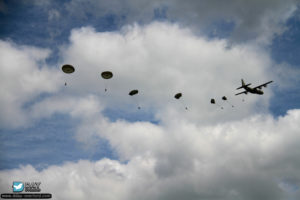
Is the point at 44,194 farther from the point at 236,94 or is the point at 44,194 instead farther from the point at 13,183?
the point at 236,94

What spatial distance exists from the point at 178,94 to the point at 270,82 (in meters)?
37.0

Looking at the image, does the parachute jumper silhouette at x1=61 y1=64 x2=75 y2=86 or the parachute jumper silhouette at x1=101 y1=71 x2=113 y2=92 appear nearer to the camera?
the parachute jumper silhouette at x1=61 y1=64 x2=75 y2=86

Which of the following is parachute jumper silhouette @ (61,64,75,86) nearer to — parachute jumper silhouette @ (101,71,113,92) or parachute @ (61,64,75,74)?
parachute @ (61,64,75,74)

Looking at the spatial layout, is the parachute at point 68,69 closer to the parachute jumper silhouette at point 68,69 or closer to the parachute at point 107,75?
the parachute jumper silhouette at point 68,69

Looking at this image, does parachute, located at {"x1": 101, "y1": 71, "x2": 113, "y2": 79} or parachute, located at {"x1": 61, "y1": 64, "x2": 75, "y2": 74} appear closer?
parachute, located at {"x1": 61, "y1": 64, "x2": 75, "y2": 74}


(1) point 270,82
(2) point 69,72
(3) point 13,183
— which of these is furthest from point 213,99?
(3) point 13,183

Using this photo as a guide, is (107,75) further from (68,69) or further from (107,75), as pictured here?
(68,69)

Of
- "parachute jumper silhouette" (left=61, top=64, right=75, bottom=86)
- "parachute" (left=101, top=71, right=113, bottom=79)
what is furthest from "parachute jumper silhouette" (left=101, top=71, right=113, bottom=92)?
"parachute jumper silhouette" (left=61, top=64, right=75, bottom=86)

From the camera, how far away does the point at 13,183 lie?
207 ft

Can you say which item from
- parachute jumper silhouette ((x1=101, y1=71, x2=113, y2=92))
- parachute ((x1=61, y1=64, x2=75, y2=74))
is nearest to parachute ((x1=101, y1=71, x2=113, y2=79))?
parachute jumper silhouette ((x1=101, y1=71, x2=113, y2=92))

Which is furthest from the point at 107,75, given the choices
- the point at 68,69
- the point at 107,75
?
the point at 68,69

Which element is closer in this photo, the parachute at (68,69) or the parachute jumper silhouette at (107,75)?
the parachute at (68,69)

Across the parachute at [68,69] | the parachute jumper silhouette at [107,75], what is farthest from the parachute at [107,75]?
the parachute at [68,69]

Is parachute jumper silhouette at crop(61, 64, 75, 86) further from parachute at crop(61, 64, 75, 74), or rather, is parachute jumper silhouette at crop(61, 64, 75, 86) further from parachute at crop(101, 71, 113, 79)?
parachute at crop(101, 71, 113, 79)
